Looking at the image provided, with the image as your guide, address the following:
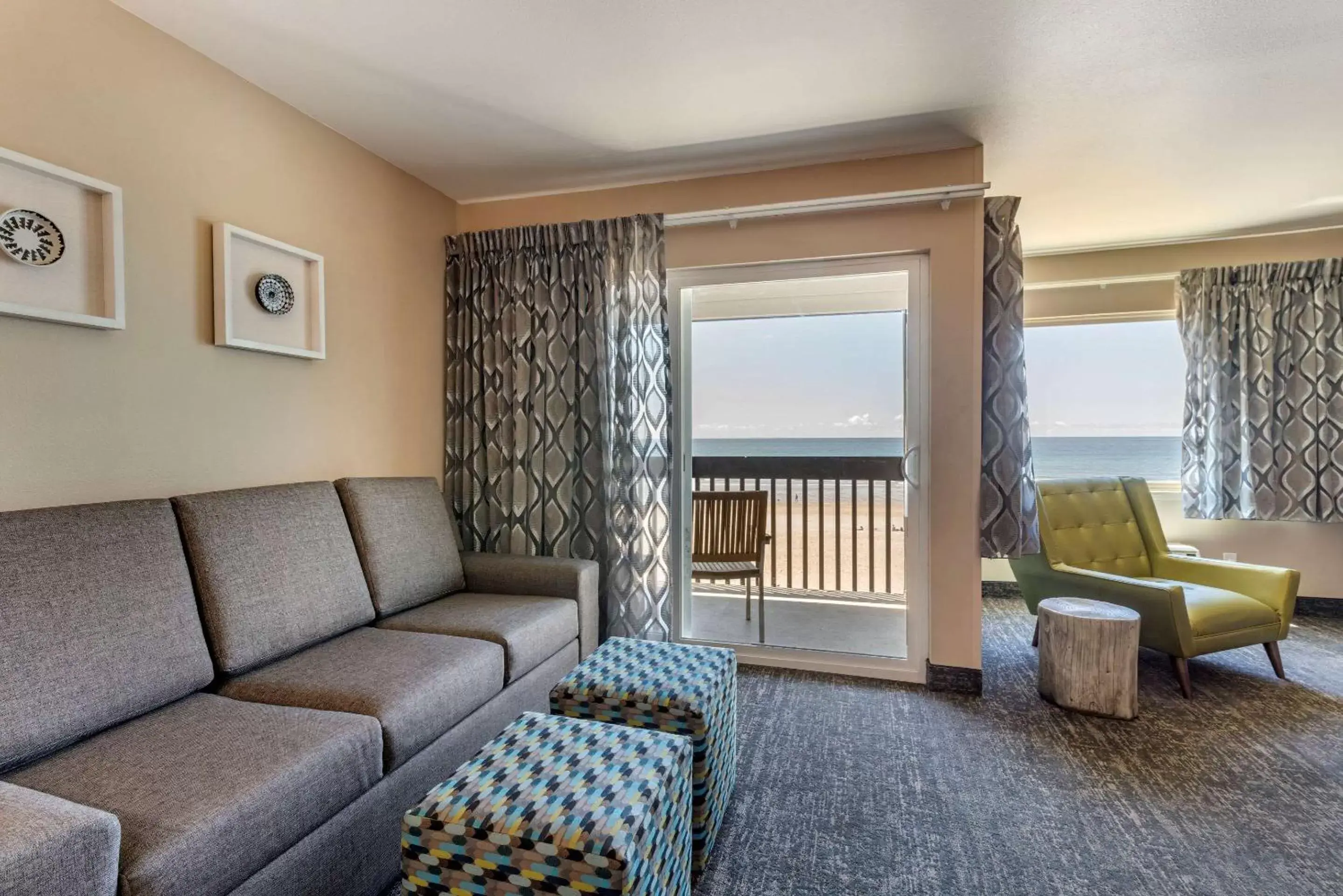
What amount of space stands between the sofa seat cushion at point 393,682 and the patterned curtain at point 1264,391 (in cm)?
460

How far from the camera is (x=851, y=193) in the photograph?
2.75m

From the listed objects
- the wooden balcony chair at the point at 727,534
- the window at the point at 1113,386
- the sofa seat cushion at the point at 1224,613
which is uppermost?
the window at the point at 1113,386

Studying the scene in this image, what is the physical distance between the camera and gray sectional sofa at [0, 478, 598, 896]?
3.45ft

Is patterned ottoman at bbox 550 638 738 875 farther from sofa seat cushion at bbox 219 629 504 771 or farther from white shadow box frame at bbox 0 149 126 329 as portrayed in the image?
→ white shadow box frame at bbox 0 149 126 329

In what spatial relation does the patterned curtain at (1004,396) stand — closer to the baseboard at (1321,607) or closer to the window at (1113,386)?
the window at (1113,386)

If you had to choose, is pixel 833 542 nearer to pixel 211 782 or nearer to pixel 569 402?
pixel 569 402

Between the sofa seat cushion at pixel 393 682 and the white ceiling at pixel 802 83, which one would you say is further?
the white ceiling at pixel 802 83

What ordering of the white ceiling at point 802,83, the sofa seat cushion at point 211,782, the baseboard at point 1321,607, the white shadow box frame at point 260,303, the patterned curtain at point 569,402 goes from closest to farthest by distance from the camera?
the sofa seat cushion at point 211,782, the white ceiling at point 802,83, the white shadow box frame at point 260,303, the patterned curtain at point 569,402, the baseboard at point 1321,607

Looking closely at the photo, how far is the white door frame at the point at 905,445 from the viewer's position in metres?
2.76

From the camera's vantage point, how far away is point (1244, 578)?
2842mm

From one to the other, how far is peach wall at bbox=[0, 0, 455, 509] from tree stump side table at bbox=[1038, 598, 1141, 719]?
317 cm

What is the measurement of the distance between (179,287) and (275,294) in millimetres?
310

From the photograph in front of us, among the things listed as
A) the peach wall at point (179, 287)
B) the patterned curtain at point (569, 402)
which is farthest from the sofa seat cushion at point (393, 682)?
the patterned curtain at point (569, 402)

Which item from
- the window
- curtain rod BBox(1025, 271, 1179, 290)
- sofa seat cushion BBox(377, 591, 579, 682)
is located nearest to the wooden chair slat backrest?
sofa seat cushion BBox(377, 591, 579, 682)
